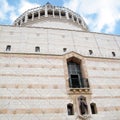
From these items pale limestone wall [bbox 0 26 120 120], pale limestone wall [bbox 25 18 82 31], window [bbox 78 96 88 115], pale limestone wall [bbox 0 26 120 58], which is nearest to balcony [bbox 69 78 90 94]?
pale limestone wall [bbox 0 26 120 120]

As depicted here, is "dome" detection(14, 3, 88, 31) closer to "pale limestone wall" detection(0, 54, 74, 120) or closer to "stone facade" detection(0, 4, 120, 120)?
"stone facade" detection(0, 4, 120, 120)

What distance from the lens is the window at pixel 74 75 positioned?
1097 cm

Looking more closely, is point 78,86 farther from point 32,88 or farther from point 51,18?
point 51,18

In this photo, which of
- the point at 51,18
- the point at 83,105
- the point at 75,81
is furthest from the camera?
the point at 51,18

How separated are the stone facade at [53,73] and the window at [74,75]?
291mm

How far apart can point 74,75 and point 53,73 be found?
1.43m

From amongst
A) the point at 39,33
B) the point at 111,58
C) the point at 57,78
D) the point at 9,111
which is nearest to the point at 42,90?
the point at 57,78

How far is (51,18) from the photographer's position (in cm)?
1792

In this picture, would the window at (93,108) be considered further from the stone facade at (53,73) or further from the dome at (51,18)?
the dome at (51,18)

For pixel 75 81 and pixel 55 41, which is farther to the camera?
pixel 55 41

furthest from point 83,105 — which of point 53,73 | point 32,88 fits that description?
point 32,88

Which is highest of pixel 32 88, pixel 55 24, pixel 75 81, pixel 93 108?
pixel 55 24

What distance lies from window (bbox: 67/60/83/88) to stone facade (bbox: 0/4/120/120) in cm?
29

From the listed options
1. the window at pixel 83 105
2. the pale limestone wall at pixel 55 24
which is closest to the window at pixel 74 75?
the window at pixel 83 105
